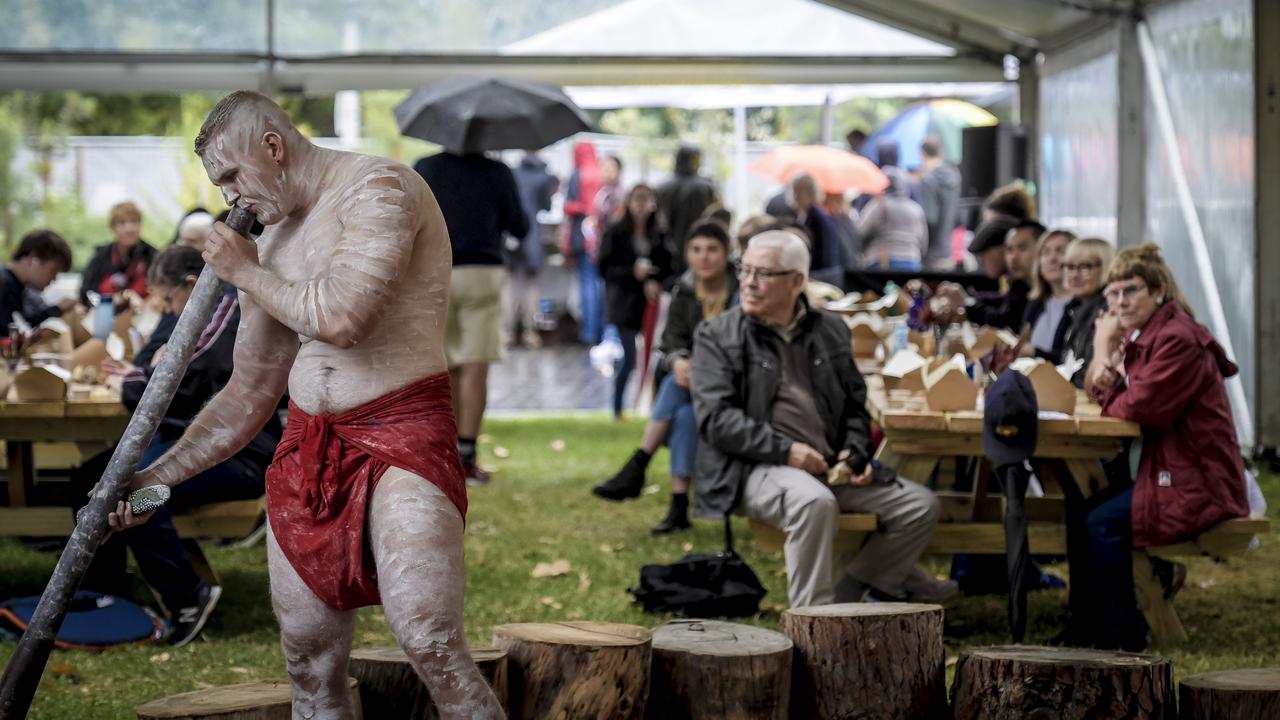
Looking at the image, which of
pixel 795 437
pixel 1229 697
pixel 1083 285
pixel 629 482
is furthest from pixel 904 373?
pixel 1229 697

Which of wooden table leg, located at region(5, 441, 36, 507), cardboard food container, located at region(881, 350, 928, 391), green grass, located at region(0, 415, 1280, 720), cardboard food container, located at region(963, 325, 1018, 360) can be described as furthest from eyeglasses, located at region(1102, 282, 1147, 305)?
wooden table leg, located at region(5, 441, 36, 507)

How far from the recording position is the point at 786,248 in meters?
6.18

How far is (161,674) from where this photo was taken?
545cm

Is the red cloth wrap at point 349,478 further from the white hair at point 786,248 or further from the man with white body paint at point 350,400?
the white hair at point 786,248

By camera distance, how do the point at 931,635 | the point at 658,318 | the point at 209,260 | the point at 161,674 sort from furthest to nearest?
the point at 658,318
the point at 161,674
the point at 931,635
the point at 209,260

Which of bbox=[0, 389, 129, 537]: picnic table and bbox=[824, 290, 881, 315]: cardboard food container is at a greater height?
bbox=[824, 290, 881, 315]: cardboard food container

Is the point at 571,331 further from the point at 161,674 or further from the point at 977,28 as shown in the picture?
the point at 161,674

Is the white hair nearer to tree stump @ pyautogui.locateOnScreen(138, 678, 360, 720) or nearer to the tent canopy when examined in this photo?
tree stump @ pyautogui.locateOnScreen(138, 678, 360, 720)

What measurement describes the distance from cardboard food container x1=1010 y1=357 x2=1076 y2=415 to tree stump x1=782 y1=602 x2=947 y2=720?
1799 mm

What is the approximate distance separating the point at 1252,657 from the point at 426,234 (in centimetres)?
355

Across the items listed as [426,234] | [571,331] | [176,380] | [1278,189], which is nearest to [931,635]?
[426,234]

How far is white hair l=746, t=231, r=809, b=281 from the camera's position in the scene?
6.16m

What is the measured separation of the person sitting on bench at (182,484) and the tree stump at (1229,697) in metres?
3.31

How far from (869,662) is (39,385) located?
3.51 m
